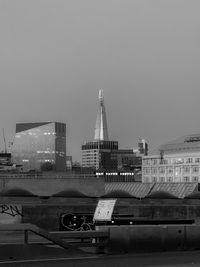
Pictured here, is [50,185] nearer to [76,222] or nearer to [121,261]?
[76,222]

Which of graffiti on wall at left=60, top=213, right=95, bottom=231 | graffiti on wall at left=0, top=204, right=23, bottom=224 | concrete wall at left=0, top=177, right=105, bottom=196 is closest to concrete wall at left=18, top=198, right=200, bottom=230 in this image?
graffiti on wall at left=0, top=204, right=23, bottom=224

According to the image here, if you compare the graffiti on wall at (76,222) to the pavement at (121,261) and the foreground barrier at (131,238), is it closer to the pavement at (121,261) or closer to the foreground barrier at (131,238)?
the foreground barrier at (131,238)

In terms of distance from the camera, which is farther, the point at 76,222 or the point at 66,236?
the point at 76,222

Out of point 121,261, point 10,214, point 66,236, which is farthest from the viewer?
point 10,214

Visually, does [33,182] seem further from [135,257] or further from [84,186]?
[135,257]

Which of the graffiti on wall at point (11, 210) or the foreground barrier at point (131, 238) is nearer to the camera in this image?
the foreground barrier at point (131, 238)

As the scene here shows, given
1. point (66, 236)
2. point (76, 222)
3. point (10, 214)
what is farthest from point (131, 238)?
point (10, 214)

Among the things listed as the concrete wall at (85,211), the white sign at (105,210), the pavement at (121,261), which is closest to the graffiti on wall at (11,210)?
the concrete wall at (85,211)

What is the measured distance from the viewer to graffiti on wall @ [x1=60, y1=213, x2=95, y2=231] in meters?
24.6

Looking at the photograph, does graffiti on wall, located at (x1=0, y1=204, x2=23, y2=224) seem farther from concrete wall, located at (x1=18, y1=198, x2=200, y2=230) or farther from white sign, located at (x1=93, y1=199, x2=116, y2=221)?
white sign, located at (x1=93, y1=199, x2=116, y2=221)

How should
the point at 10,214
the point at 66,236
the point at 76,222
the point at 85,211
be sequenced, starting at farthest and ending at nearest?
the point at 85,211 → the point at 10,214 → the point at 76,222 → the point at 66,236

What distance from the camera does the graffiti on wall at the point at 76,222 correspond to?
968 inches

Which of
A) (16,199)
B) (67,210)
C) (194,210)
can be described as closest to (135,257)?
(67,210)

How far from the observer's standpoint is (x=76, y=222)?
25062mm
